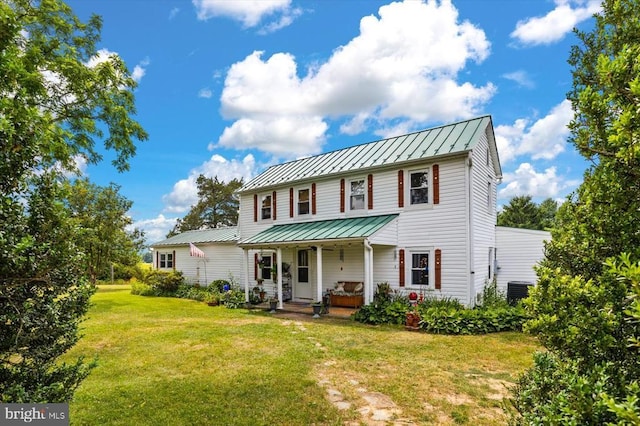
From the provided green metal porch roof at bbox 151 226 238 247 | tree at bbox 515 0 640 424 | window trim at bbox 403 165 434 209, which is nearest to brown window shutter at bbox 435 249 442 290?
window trim at bbox 403 165 434 209

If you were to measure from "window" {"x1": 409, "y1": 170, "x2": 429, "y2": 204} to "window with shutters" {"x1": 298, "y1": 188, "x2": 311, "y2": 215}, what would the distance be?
4928mm

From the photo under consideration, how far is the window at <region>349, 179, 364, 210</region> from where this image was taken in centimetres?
1380

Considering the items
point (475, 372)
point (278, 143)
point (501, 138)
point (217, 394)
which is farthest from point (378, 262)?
point (278, 143)

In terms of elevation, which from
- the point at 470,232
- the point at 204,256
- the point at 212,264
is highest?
the point at 470,232

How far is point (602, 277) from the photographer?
2.18m

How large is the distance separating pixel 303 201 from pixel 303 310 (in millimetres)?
5024

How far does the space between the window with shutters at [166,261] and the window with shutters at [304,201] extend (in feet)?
45.9

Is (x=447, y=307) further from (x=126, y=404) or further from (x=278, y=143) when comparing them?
(x=278, y=143)

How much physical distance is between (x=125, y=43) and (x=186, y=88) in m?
3.50

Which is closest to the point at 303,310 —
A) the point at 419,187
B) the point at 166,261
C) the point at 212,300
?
the point at 212,300

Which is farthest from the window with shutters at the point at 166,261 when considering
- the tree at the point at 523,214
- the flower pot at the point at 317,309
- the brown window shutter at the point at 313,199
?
the tree at the point at 523,214

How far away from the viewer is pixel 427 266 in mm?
11852

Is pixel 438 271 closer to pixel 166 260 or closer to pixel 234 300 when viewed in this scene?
pixel 234 300

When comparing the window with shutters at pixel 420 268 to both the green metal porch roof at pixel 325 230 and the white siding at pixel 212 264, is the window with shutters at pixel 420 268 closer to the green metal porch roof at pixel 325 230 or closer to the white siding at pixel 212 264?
the green metal porch roof at pixel 325 230
